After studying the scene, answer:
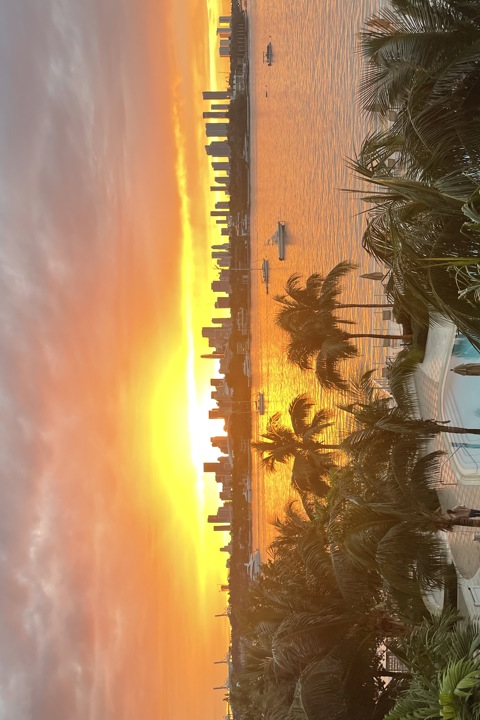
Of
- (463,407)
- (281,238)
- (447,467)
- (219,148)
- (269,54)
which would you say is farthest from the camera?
(219,148)

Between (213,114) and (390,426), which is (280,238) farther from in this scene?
(213,114)

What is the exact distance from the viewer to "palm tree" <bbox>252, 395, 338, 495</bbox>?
2056 centimetres

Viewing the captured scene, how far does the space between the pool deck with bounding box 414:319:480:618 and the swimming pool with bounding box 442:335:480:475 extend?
135 mm

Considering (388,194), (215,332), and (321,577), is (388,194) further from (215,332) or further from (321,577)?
(215,332)

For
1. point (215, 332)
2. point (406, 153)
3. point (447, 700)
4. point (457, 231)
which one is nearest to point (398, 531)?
point (447, 700)

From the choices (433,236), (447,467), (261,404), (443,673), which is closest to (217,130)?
(261,404)

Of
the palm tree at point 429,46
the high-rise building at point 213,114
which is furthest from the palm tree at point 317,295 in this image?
the high-rise building at point 213,114

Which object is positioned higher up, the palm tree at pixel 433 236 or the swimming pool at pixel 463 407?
the palm tree at pixel 433 236

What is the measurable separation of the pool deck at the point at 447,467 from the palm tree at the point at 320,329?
3.55 m

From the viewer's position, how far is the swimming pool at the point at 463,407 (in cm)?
1329

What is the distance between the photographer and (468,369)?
42.8 feet

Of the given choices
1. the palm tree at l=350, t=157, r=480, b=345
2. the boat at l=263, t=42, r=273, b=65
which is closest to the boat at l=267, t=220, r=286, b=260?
the boat at l=263, t=42, r=273, b=65

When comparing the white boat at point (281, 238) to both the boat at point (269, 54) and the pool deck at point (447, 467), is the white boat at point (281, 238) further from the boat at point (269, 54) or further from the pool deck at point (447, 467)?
the pool deck at point (447, 467)

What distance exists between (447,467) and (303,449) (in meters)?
8.52
